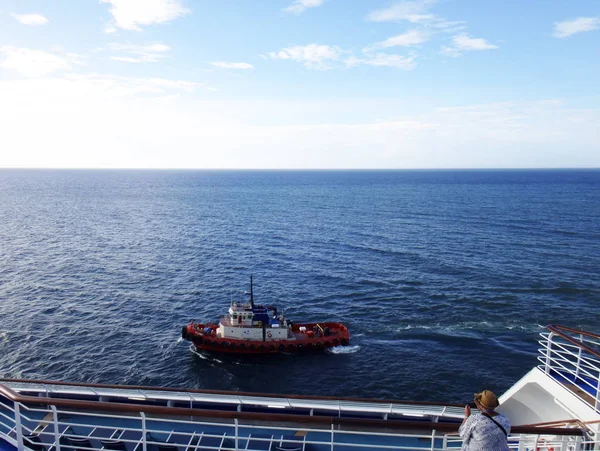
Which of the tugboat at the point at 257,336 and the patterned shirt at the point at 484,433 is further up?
the patterned shirt at the point at 484,433

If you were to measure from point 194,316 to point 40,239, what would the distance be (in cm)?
5157

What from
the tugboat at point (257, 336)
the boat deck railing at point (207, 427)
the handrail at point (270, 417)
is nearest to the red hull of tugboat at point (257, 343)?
the tugboat at point (257, 336)

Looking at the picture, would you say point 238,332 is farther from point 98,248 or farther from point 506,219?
point 506,219

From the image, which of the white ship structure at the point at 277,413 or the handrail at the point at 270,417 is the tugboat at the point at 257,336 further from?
the handrail at the point at 270,417

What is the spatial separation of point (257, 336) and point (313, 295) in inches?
530

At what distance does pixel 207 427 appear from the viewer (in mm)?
11258

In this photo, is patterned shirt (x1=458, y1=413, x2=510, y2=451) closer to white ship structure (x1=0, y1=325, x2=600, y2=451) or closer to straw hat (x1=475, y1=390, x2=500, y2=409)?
straw hat (x1=475, y1=390, x2=500, y2=409)

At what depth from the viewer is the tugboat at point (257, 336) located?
3709 cm

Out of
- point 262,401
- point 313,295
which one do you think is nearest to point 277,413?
point 262,401

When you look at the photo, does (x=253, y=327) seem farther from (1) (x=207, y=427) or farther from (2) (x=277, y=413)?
(2) (x=277, y=413)

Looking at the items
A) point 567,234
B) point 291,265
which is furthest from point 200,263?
point 567,234

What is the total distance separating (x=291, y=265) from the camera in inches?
2445

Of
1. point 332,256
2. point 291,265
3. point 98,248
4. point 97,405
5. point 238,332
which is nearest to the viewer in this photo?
point 97,405

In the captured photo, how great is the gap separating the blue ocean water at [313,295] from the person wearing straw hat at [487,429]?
87.2 feet
